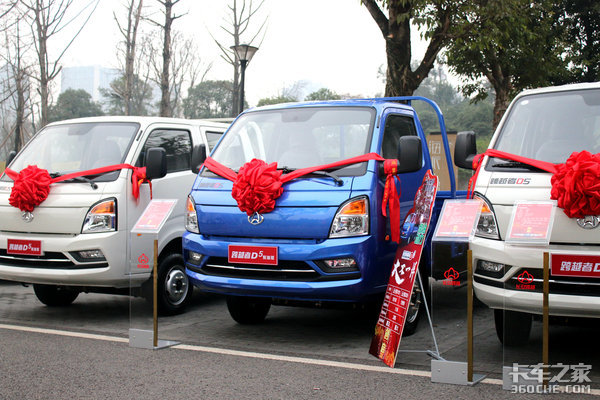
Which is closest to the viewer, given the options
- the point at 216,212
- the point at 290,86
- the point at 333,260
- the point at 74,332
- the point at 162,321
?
the point at 333,260

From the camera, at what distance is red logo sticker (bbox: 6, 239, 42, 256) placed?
7.11 meters

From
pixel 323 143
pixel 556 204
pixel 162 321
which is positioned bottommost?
pixel 162 321

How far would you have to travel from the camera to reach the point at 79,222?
7027 mm

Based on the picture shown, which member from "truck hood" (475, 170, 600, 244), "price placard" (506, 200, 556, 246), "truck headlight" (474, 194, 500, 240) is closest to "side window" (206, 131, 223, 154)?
"truck hood" (475, 170, 600, 244)

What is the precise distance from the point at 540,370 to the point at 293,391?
1.65 m

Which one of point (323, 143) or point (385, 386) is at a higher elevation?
point (323, 143)

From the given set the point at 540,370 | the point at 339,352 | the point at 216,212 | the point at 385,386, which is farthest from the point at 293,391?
the point at 216,212

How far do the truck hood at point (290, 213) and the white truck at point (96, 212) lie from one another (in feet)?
2.61

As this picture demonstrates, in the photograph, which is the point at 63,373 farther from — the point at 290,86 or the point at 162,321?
the point at 290,86

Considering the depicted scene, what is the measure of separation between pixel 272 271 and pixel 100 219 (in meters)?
2.10

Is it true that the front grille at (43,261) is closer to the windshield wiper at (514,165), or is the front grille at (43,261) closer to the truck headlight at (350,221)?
the truck headlight at (350,221)

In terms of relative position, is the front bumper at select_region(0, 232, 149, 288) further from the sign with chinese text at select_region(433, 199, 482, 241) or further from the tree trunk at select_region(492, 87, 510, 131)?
the tree trunk at select_region(492, 87, 510, 131)

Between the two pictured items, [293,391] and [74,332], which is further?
[74,332]

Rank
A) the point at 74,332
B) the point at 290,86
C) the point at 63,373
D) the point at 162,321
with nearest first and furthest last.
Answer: the point at 63,373 → the point at 74,332 → the point at 162,321 → the point at 290,86
